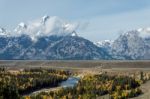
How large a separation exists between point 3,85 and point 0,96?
5.56 m

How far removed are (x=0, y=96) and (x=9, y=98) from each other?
3.05 m

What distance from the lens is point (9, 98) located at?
12631cm

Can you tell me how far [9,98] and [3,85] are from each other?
15.3 feet

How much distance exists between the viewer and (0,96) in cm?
12412

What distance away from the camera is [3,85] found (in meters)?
129
